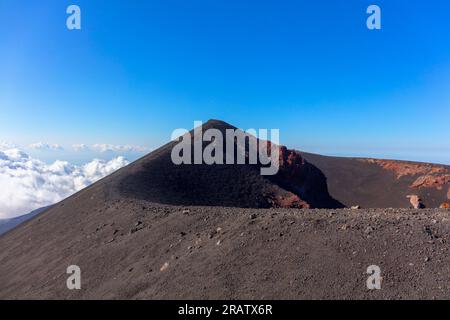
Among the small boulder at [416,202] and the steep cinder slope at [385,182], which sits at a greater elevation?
the steep cinder slope at [385,182]

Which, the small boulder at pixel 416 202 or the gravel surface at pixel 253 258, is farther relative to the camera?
the small boulder at pixel 416 202

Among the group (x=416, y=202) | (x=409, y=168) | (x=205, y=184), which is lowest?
(x=416, y=202)

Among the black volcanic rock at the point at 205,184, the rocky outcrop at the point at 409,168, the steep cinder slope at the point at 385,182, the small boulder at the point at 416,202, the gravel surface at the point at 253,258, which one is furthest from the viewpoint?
the rocky outcrop at the point at 409,168

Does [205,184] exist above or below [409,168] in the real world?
below

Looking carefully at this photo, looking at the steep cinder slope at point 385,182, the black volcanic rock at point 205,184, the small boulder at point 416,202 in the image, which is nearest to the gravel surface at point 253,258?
the black volcanic rock at point 205,184

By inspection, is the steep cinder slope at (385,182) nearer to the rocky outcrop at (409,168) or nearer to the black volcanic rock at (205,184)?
the rocky outcrop at (409,168)

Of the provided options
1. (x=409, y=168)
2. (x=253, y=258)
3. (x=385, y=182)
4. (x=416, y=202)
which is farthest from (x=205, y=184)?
(x=409, y=168)

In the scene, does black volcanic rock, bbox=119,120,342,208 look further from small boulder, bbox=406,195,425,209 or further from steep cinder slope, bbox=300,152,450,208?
steep cinder slope, bbox=300,152,450,208

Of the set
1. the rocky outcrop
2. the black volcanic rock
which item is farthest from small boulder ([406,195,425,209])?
the black volcanic rock

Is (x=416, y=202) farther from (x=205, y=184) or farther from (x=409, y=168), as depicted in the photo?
(x=205, y=184)

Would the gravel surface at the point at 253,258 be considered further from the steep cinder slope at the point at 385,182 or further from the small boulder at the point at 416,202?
the steep cinder slope at the point at 385,182

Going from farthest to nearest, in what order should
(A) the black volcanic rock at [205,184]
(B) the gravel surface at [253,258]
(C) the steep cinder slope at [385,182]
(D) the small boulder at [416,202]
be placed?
(C) the steep cinder slope at [385,182] → (D) the small boulder at [416,202] → (A) the black volcanic rock at [205,184] → (B) the gravel surface at [253,258]
